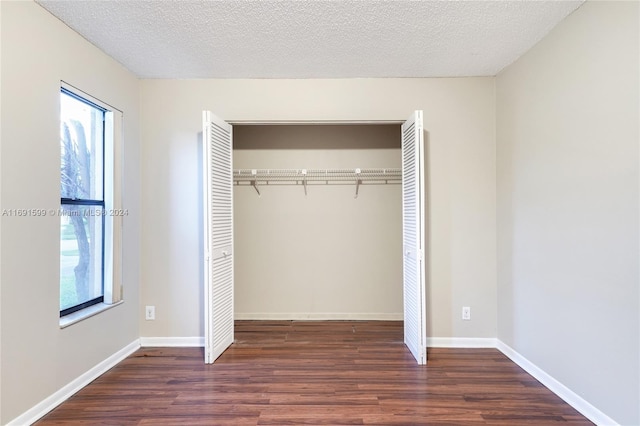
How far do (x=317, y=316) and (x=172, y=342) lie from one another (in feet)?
5.17

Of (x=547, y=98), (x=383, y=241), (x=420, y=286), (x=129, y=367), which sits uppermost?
(x=547, y=98)

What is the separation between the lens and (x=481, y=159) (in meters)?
3.23

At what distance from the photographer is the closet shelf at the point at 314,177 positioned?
4.04 metres

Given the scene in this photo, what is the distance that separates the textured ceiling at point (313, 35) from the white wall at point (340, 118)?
155mm

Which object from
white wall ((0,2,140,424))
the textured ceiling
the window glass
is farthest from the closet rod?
white wall ((0,2,140,424))

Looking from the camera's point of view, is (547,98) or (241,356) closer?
(547,98)

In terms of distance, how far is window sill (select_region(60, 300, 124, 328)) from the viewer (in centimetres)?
238

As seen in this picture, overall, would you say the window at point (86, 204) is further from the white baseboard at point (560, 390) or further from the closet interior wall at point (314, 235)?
the white baseboard at point (560, 390)

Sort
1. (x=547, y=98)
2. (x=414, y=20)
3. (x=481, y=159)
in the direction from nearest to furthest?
(x=414, y=20) → (x=547, y=98) → (x=481, y=159)

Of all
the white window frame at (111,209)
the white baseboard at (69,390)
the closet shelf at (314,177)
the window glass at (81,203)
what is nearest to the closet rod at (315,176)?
the closet shelf at (314,177)

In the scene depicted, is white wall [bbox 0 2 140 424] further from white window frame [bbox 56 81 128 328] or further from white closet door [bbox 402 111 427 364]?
white closet door [bbox 402 111 427 364]

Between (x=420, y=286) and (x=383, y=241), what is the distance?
127 cm

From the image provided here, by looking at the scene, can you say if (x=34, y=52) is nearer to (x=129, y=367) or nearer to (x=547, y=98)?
(x=129, y=367)

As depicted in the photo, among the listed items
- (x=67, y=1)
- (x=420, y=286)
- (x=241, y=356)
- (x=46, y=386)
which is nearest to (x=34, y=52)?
(x=67, y=1)
